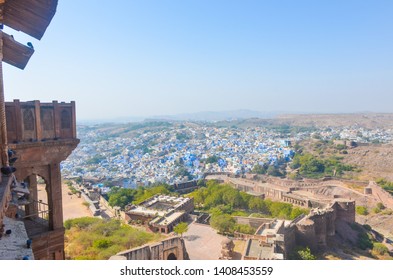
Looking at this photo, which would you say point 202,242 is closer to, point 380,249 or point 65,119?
point 380,249

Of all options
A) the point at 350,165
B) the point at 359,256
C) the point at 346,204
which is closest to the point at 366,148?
the point at 350,165

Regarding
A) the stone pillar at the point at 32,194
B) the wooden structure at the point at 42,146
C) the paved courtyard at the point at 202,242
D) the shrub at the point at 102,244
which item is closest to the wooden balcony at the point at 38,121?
the wooden structure at the point at 42,146

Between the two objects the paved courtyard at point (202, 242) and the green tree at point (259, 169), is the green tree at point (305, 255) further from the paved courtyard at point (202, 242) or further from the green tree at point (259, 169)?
the green tree at point (259, 169)

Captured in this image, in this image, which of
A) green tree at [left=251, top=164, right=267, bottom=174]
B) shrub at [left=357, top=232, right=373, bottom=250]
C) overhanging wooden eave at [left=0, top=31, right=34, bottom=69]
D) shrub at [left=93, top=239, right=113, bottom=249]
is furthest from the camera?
green tree at [left=251, top=164, right=267, bottom=174]

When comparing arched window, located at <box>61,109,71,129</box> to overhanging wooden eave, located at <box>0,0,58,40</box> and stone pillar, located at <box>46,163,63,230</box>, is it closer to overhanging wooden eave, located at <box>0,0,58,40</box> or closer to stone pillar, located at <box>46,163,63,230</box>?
stone pillar, located at <box>46,163,63,230</box>

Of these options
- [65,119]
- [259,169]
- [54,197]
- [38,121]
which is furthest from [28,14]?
[259,169]

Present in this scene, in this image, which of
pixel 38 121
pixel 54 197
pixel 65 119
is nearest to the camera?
pixel 38 121

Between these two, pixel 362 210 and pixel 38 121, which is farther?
pixel 362 210

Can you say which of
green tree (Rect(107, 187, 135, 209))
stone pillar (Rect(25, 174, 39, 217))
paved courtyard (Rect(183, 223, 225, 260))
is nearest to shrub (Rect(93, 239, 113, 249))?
paved courtyard (Rect(183, 223, 225, 260))

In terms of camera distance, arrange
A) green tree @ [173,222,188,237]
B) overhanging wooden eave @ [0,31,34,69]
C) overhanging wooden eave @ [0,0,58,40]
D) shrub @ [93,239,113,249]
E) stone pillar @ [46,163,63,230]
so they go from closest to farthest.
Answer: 1. overhanging wooden eave @ [0,0,58,40]
2. overhanging wooden eave @ [0,31,34,69]
3. stone pillar @ [46,163,63,230]
4. shrub @ [93,239,113,249]
5. green tree @ [173,222,188,237]
